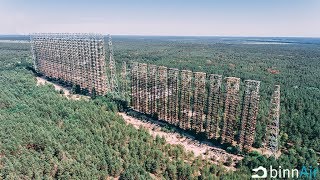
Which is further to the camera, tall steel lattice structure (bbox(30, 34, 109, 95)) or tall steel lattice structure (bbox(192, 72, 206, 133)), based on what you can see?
tall steel lattice structure (bbox(30, 34, 109, 95))

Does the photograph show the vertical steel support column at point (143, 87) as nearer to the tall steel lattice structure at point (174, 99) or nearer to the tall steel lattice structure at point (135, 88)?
the tall steel lattice structure at point (135, 88)

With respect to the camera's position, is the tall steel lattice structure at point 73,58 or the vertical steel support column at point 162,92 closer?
the vertical steel support column at point 162,92

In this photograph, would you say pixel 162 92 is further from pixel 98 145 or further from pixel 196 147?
pixel 98 145

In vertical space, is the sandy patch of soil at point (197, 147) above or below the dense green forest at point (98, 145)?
below


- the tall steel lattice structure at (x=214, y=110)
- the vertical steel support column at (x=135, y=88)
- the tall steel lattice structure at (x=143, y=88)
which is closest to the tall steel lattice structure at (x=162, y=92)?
the tall steel lattice structure at (x=143, y=88)

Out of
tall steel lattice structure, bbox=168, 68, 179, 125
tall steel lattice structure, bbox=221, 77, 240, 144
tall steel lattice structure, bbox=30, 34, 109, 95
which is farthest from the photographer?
tall steel lattice structure, bbox=30, 34, 109, 95

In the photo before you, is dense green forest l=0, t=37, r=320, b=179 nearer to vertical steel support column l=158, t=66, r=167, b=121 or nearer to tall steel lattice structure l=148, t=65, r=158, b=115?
tall steel lattice structure l=148, t=65, r=158, b=115

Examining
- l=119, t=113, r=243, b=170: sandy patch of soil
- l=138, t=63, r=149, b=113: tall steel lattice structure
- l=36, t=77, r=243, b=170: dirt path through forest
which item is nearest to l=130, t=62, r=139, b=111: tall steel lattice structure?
l=138, t=63, r=149, b=113: tall steel lattice structure
